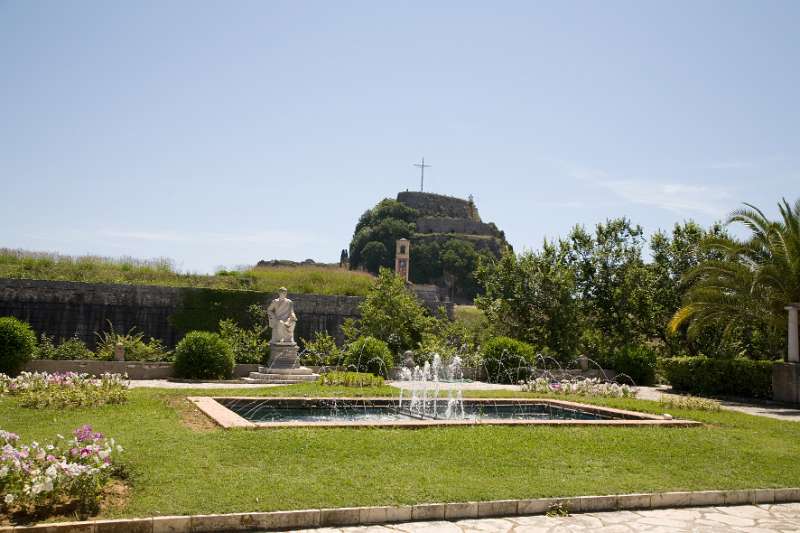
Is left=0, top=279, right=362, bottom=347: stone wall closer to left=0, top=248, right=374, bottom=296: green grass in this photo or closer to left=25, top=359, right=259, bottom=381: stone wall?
left=0, top=248, right=374, bottom=296: green grass

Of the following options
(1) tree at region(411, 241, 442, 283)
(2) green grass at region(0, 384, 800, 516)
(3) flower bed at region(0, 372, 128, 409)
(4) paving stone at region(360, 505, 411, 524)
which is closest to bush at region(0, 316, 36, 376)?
(3) flower bed at region(0, 372, 128, 409)

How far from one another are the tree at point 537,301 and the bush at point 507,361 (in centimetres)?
331

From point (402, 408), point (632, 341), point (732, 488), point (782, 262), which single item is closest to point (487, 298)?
point (632, 341)

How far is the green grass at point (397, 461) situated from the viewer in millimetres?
6051

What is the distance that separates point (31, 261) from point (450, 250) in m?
47.3

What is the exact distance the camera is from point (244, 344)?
71.8ft

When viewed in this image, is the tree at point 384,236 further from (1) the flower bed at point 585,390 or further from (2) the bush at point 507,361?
(1) the flower bed at point 585,390

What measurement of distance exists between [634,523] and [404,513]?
1.99 m

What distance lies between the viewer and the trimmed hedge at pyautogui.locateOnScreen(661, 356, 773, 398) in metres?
17.2

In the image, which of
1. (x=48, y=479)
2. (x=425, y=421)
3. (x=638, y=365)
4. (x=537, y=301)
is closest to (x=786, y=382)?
(x=638, y=365)

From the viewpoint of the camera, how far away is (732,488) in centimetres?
711

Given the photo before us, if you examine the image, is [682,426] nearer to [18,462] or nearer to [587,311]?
[18,462]

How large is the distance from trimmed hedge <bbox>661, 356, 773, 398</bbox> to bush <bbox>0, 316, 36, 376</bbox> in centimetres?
1670

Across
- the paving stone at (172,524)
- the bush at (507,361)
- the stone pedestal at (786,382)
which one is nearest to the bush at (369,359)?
the bush at (507,361)
